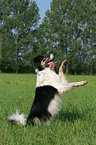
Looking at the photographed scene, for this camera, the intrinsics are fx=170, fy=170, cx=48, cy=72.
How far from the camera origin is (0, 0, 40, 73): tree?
36.5m

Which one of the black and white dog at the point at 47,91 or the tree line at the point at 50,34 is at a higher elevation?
the tree line at the point at 50,34

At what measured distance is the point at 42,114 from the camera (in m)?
2.85

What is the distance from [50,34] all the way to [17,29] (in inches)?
295

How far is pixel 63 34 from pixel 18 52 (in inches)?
438

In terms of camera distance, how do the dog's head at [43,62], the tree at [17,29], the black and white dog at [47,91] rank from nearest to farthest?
the black and white dog at [47,91] → the dog's head at [43,62] → the tree at [17,29]

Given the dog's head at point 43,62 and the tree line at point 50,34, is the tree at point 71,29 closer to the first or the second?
the tree line at point 50,34

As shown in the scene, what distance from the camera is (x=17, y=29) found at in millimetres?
38062

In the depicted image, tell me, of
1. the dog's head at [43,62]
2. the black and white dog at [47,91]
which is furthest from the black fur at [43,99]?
the dog's head at [43,62]

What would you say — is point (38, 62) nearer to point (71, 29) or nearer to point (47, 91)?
point (47, 91)

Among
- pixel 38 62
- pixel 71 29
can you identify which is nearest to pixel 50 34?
pixel 71 29

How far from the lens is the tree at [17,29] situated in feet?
120

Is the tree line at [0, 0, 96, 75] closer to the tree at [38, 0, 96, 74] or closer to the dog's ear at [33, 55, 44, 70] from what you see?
the tree at [38, 0, 96, 74]

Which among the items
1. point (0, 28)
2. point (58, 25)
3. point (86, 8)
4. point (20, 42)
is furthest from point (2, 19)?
point (86, 8)

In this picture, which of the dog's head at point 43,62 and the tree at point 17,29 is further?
the tree at point 17,29
